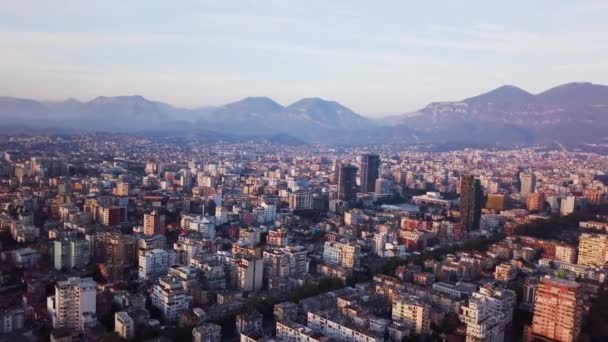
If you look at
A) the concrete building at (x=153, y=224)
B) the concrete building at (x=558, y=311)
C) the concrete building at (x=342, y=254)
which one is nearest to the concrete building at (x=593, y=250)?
the concrete building at (x=558, y=311)

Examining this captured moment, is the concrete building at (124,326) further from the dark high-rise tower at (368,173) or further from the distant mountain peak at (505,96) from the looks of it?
the distant mountain peak at (505,96)

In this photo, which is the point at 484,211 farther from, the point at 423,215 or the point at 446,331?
the point at 446,331

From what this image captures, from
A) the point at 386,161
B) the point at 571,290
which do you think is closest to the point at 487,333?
the point at 571,290

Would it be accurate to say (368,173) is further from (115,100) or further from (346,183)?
(115,100)

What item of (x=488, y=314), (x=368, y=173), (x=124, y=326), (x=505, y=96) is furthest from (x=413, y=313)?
(x=505, y=96)

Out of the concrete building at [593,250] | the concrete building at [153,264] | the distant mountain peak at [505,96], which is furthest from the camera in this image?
the distant mountain peak at [505,96]

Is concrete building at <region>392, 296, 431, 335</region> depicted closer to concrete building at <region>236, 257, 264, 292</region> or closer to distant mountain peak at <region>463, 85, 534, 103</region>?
concrete building at <region>236, 257, 264, 292</region>

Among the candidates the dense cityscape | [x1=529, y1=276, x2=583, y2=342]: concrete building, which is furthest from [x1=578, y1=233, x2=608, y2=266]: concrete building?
[x1=529, y1=276, x2=583, y2=342]: concrete building
